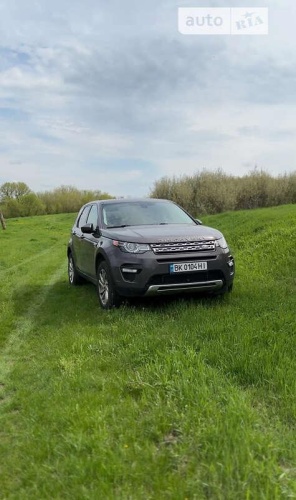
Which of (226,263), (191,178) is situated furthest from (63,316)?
(191,178)

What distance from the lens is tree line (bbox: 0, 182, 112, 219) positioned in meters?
60.0

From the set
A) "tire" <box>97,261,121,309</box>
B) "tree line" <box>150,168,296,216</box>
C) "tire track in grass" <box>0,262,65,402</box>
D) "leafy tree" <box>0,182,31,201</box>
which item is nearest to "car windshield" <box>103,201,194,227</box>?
"tire" <box>97,261,121,309</box>

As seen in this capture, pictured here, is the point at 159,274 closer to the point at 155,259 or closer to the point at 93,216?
the point at 155,259

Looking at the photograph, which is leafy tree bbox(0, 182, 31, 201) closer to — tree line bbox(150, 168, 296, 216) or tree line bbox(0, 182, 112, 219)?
tree line bbox(0, 182, 112, 219)

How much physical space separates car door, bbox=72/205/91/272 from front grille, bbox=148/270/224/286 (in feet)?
8.07

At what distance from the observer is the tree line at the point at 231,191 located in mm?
32031

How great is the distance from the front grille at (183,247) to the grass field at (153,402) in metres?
0.79

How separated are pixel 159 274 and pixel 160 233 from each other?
66 cm

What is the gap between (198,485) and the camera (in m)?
2.31

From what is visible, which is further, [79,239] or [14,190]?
[14,190]

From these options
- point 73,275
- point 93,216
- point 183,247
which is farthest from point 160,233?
point 73,275

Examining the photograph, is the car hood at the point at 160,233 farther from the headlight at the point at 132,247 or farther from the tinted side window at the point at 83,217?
the tinted side window at the point at 83,217

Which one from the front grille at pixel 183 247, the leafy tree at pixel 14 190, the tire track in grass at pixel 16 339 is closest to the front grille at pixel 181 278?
the front grille at pixel 183 247

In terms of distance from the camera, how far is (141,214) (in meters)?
7.11
